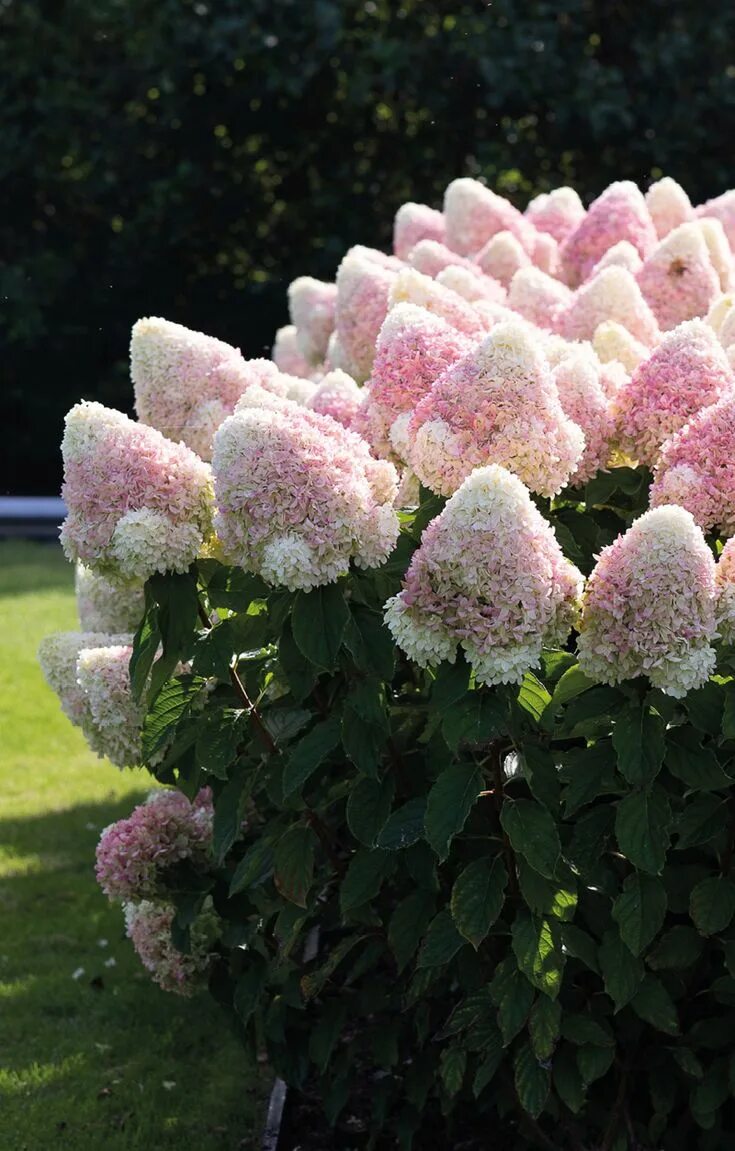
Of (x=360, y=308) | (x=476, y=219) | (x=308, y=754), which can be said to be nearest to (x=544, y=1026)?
(x=308, y=754)

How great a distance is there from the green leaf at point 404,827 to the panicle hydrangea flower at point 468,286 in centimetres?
157

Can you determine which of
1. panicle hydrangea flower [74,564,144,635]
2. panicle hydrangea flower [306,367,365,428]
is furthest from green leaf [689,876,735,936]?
panicle hydrangea flower [74,564,144,635]

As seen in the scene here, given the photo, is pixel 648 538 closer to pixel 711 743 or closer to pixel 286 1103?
pixel 711 743

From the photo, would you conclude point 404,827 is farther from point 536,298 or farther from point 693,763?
point 536,298

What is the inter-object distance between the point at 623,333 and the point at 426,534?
117cm

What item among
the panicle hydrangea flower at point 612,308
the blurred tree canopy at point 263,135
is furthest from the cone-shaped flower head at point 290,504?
the blurred tree canopy at point 263,135

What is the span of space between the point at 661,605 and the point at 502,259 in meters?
2.61

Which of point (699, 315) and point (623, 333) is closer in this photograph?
point (623, 333)

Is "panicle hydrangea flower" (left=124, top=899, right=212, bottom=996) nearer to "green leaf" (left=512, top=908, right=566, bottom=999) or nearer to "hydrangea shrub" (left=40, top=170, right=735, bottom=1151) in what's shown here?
"hydrangea shrub" (left=40, top=170, right=735, bottom=1151)

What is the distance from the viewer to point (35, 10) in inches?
523

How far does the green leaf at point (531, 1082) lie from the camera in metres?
2.46

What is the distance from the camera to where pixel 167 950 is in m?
3.35

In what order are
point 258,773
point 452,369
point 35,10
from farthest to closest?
point 35,10, point 258,773, point 452,369

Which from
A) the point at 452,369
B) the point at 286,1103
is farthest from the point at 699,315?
the point at 286,1103
